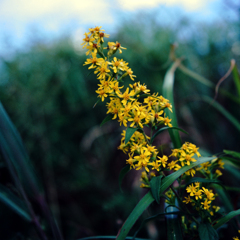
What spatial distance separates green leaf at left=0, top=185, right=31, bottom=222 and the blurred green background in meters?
0.64

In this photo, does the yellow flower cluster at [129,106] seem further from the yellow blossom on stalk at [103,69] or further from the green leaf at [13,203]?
the green leaf at [13,203]

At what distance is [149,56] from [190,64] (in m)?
0.36

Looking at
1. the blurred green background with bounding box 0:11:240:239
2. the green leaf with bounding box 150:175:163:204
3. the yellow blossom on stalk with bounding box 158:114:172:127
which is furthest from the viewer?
the blurred green background with bounding box 0:11:240:239

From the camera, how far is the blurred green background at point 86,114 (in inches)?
50.5

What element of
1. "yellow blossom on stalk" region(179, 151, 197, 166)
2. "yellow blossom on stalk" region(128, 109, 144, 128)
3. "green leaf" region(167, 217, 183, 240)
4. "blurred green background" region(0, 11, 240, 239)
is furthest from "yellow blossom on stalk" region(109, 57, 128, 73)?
"blurred green background" region(0, 11, 240, 239)

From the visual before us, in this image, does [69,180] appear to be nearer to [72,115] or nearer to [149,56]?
[72,115]

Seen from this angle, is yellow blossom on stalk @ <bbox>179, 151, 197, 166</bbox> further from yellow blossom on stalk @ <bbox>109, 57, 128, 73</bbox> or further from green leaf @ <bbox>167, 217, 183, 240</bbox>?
yellow blossom on stalk @ <bbox>109, 57, 128, 73</bbox>

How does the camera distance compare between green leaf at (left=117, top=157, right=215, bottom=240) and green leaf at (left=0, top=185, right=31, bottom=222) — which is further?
green leaf at (left=0, top=185, right=31, bottom=222)

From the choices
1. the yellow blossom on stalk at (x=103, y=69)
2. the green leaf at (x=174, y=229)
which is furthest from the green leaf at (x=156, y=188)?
the yellow blossom on stalk at (x=103, y=69)

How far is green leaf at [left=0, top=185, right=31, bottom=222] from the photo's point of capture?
1.71 ft

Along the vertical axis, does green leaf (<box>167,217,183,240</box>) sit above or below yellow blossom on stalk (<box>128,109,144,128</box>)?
below

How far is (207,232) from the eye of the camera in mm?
403

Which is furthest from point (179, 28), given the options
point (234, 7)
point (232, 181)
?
point (232, 181)

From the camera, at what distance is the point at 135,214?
402mm
